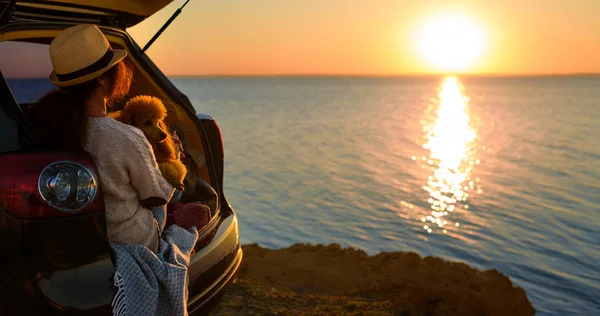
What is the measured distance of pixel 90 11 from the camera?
3.30 m

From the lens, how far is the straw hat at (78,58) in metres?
2.30

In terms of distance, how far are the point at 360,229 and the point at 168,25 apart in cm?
741

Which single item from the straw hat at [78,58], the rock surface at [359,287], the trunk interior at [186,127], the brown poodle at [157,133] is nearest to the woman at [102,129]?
the straw hat at [78,58]

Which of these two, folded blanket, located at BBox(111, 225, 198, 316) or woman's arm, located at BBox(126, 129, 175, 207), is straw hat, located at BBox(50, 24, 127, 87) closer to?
woman's arm, located at BBox(126, 129, 175, 207)

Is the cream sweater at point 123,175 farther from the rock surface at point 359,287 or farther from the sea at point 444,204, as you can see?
the rock surface at point 359,287

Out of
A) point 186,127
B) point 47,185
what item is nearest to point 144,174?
point 47,185

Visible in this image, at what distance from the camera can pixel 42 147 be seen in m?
2.25

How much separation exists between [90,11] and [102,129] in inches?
46.8

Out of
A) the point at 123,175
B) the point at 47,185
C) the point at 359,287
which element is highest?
the point at 123,175

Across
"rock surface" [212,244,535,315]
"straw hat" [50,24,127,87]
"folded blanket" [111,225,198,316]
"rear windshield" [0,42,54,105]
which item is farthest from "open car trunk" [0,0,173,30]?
"rock surface" [212,244,535,315]

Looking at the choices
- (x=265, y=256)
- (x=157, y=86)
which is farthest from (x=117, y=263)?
(x=265, y=256)

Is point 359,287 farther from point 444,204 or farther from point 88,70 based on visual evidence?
point 444,204

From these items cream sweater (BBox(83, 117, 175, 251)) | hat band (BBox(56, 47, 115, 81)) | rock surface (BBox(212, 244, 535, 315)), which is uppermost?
hat band (BBox(56, 47, 115, 81))

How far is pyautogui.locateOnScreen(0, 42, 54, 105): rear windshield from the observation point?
2.61m
